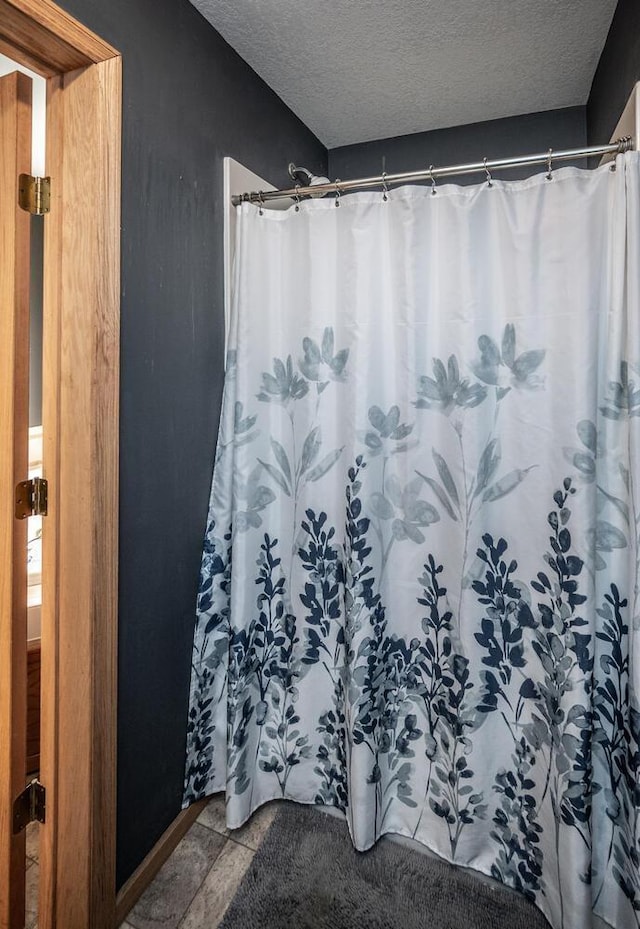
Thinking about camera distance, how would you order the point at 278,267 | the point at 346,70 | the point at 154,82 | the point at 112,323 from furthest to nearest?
the point at 346,70 → the point at 278,267 → the point at 154,82 → the point at 112,323

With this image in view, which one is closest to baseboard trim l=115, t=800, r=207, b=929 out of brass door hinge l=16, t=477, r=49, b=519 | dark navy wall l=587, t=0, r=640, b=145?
brass door hinge l=16, t=477, r=49, b=519

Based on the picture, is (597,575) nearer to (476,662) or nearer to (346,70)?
(476,662)

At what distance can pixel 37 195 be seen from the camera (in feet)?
4.08

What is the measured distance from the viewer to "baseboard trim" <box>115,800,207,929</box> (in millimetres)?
1361

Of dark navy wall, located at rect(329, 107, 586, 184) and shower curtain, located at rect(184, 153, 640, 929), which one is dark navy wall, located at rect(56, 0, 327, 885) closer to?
shower curtain, located at rect(184, 153, 640, 929)

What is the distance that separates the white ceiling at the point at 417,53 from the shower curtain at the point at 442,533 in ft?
1.88

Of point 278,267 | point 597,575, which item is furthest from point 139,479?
point 597,575

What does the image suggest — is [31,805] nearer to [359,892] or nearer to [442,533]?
[359,892]

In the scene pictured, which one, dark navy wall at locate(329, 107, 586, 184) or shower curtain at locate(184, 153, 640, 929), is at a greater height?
dark navy wall at locate(329, 107, 586, 184)

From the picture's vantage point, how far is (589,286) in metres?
1.32

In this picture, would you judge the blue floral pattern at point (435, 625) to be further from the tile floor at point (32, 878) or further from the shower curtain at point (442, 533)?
the tile floor at point (32, 878)

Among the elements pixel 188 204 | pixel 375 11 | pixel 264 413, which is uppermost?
pixel 375 11

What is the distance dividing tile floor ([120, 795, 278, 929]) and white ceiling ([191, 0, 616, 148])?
97.1 inches

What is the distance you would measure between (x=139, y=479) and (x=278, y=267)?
0.79m
